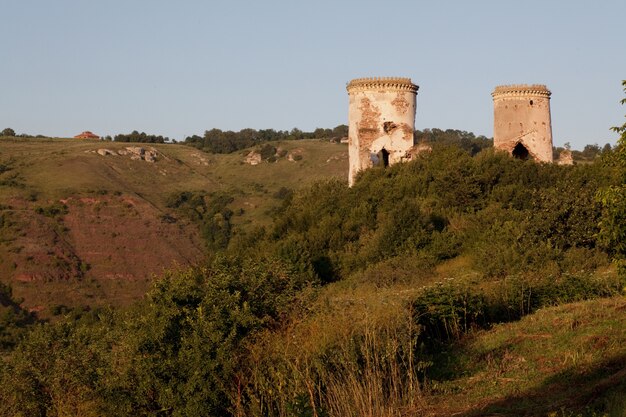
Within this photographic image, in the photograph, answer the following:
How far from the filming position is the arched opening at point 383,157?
3069cm

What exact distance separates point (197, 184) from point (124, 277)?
24507mm

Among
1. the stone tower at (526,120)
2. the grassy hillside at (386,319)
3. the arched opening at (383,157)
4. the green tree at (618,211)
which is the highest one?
the stone tower at (526,120)

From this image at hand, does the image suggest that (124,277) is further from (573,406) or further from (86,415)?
(573,406)

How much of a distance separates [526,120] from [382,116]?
15.4 ft

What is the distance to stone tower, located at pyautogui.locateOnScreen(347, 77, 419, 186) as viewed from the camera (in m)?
30.0

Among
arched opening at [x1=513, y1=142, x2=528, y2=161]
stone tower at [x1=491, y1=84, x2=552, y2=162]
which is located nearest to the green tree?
stone tower at [x1=491, y1=84, x2=552, y2=162]

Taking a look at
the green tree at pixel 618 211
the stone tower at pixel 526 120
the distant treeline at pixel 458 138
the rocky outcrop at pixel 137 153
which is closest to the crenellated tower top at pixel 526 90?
the stone tower at pixel 526 120

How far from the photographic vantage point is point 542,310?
49.6ft

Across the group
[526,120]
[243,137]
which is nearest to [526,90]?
[526,120]

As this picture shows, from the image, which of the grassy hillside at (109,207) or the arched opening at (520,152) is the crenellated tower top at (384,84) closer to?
the arched opening at (520,152)

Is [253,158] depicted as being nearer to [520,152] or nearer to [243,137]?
[243,137]

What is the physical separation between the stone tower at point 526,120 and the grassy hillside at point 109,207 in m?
19.8

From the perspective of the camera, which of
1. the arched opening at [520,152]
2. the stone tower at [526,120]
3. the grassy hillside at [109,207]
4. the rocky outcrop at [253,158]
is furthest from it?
the rocky outcrop at [253,158]

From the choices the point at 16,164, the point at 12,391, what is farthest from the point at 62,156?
the point at 12,391
